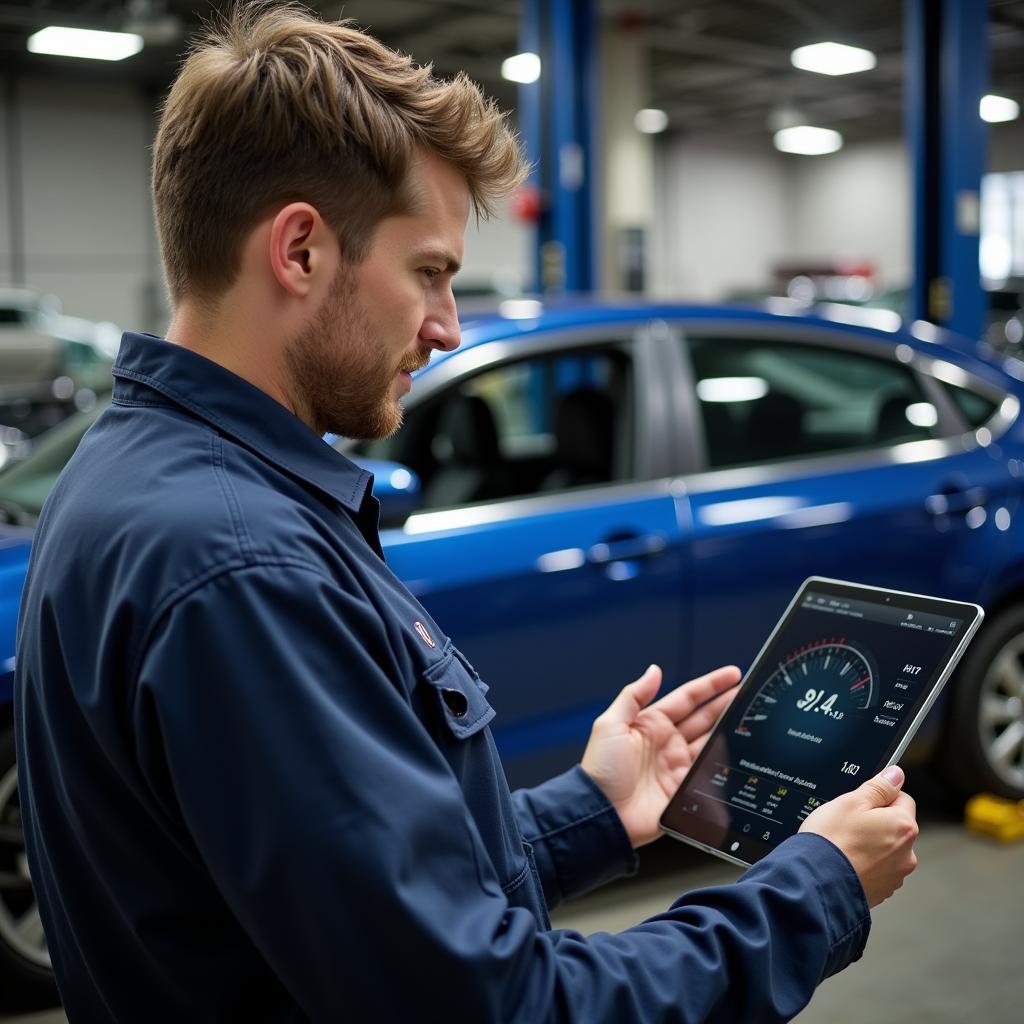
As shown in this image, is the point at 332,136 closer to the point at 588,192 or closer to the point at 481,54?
the point at 588,192

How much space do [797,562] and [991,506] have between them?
2.32ft

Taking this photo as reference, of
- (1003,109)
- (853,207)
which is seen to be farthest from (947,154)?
(853,207)

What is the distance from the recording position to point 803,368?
12.0 ft

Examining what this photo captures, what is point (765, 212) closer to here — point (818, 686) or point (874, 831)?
point (818, 686)

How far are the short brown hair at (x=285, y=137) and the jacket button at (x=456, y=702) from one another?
38 centimetres

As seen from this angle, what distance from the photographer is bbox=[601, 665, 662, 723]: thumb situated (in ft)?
5.10

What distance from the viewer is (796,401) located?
361 centimetres

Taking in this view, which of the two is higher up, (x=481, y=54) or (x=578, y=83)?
(x=481, y=54)

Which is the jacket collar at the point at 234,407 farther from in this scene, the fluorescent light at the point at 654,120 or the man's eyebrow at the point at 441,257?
the fluorescent light at the point at 654,120

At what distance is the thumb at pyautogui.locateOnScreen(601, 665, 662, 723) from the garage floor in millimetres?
1471

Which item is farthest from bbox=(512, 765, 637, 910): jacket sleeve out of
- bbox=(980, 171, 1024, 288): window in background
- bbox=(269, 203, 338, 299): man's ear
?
bbox=(980, 171, 1024, 288): window in background

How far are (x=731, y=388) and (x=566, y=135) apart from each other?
216 inches

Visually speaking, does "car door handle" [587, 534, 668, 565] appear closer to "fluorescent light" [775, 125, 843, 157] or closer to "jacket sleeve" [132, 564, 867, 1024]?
"jacket sleeve" [132, 564, 867, 1024]

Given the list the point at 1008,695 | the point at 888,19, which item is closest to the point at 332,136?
the point at 1008,695
